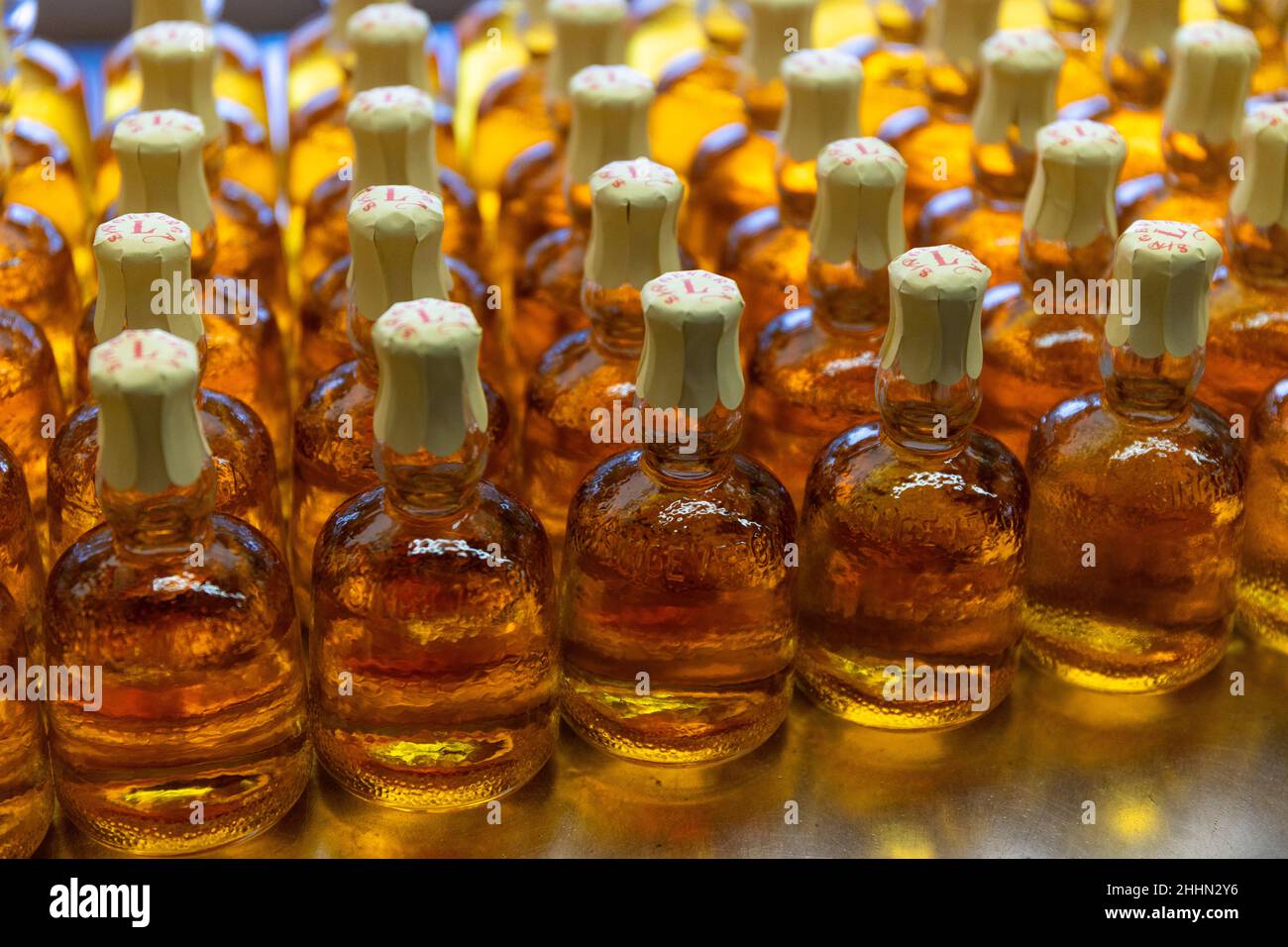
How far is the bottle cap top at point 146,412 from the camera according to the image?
2.65 feet

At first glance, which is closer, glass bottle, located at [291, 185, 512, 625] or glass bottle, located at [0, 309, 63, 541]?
glass bottle, located at [291, 185, 512, 625]

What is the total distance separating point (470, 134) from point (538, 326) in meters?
0.37

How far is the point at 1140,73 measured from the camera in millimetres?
1344

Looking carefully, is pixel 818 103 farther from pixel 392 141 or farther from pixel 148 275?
pixel 148 275

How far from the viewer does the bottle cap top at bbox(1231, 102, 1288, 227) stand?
1.03 meters

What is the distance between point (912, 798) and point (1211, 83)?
47 cm

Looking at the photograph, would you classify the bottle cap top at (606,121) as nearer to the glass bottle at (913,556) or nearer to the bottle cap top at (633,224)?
the bottle cap top at (633,224)

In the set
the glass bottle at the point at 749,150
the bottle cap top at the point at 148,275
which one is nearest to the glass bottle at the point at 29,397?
the bottle cap top at the point at 148,275

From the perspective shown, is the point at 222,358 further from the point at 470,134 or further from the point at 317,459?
the point at 470,134

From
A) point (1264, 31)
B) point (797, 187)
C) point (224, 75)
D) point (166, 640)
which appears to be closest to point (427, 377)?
→ point (166, 640)

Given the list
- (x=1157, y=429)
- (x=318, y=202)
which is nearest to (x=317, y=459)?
(x=318, y=202)

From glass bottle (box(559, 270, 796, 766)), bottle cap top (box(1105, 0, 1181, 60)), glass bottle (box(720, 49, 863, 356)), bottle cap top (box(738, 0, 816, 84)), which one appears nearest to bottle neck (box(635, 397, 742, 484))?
glass bottle (box(559, 270, 796, 766))

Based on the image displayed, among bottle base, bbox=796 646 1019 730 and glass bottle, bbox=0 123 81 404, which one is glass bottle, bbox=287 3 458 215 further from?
bottle base, bbox=796 646 1019 730

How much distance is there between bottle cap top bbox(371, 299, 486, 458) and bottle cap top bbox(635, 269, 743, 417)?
84 mm
